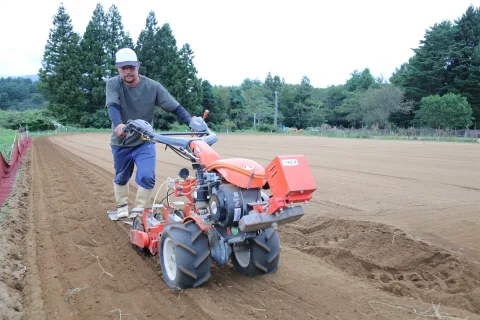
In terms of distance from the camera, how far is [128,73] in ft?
17.6

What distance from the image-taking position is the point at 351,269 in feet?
14.8

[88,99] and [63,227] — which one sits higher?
[88,99]

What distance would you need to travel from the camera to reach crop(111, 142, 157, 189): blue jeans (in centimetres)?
529

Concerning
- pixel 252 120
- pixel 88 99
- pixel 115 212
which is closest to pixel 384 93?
pixel 252 120

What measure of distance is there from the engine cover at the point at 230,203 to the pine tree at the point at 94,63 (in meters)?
56.2

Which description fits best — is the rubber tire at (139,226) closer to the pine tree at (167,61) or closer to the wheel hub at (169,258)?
the wheel hub at (169,258)

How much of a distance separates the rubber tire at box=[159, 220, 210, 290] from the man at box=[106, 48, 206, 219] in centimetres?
166

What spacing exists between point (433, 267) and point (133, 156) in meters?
4.11

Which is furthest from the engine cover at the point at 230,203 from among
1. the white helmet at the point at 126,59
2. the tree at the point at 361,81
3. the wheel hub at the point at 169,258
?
the tree at the point at 361,81

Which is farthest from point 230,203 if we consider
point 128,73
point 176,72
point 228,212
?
point 176,72

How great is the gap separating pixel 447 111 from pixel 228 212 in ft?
176

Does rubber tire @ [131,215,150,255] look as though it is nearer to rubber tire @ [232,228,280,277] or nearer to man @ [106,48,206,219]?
man @ [106,48,206,219]

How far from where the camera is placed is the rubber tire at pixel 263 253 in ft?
→ 13.1

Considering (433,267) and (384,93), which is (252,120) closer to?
(384,93)
